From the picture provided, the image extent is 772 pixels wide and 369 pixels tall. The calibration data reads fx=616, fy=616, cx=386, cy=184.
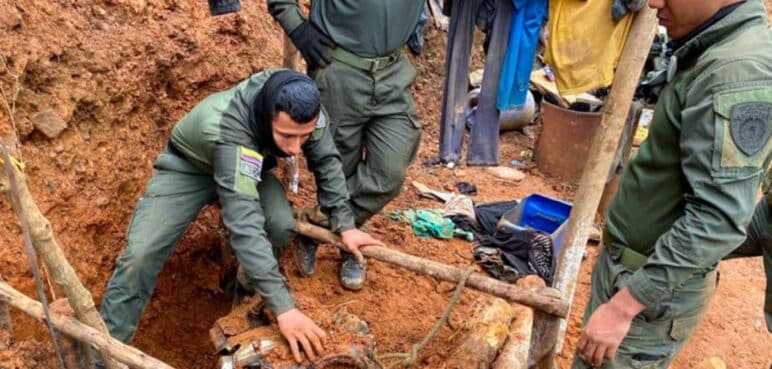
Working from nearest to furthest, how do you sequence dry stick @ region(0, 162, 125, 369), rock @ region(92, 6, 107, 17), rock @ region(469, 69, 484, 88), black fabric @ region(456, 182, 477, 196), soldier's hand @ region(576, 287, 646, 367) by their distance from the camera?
dry stick @ region(0, 162, 125, 369)
soldier's hand @ region(576, 287, 646, 367)
rock @ region(92, 6, 107, 17)
black fabric @ region(456, 182, 477, 196)
rock @ region(469, 69, 484, 88)

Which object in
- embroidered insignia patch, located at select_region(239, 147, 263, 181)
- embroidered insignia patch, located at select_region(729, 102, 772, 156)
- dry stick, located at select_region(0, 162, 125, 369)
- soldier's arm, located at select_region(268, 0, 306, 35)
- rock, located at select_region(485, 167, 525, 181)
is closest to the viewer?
embroidered insignia patch, located at select_region(729, 102, 772, 156)

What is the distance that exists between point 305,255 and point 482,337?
160 centimetres

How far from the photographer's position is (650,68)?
6.68m

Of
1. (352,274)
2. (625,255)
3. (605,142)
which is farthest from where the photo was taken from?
(352,274)

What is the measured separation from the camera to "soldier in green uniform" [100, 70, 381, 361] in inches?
118

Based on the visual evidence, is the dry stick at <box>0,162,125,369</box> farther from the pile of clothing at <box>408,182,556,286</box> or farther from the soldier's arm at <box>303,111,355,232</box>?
the pile of clothing at <box>408,182,556,286</box>

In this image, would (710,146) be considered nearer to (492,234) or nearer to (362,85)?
(362,85)

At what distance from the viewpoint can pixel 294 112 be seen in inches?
120

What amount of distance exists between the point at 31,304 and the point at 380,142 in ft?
7.41

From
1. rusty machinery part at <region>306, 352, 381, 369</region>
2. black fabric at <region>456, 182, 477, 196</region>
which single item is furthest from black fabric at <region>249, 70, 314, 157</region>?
black fabric at <region>456, 182, 477, 196</region>

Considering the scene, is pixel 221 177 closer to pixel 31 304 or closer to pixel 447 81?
pixel 31 304

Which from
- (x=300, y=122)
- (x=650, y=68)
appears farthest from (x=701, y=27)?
(x=650, y=68)

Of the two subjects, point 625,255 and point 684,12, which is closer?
point 684,12

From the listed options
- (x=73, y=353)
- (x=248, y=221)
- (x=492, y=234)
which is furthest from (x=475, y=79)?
(x=73, y=353)
